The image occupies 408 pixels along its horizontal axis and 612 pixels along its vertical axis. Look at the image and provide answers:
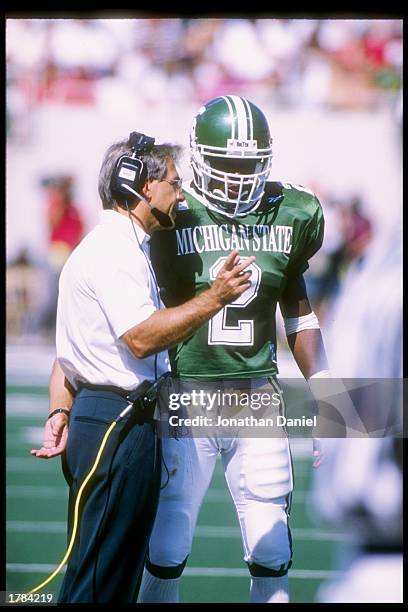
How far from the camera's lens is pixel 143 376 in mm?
3039

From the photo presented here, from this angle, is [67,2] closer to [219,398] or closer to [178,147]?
[178,147]

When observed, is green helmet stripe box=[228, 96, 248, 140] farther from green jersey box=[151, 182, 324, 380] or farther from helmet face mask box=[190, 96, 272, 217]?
green jersey box=[151, 182, 324, 380]

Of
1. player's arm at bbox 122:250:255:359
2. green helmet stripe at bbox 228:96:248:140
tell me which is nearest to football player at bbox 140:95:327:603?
green helmet stripe at bbox 228:96:248:140

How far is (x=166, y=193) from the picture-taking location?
3.11 metres

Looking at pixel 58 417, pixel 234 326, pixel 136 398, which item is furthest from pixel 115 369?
pixel 234 326

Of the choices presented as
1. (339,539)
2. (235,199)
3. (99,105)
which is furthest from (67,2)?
(339,539)

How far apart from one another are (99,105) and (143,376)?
0.87 m

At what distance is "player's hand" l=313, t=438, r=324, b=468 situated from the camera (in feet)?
10.7

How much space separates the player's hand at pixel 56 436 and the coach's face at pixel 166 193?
23.6 inches

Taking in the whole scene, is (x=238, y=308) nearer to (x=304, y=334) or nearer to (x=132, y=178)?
(x=304, y=334)

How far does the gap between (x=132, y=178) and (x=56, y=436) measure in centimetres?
75

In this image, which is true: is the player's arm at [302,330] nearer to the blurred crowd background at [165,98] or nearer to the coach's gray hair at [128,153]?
the blurred crowd background at [165,98]

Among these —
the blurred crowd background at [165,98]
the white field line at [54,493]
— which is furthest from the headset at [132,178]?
the white field line at [54,493]
